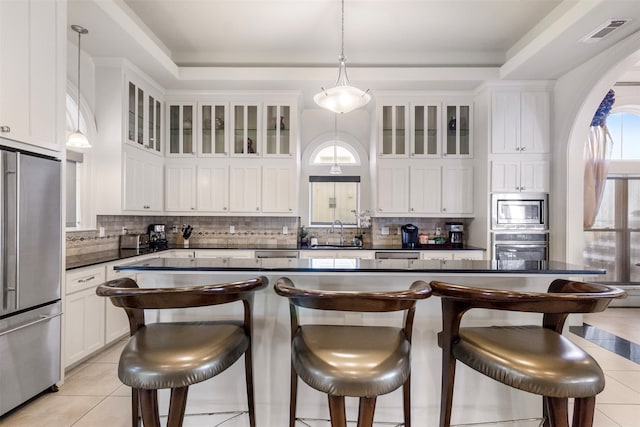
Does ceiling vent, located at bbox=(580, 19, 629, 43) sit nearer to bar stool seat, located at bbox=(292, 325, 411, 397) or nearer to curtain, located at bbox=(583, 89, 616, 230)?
curtain, located at bbox=(583, 89, 616, 230)

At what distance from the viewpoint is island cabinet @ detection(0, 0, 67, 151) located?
7.00 ft

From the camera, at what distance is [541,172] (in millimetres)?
4227

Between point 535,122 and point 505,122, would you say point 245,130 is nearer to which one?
point 505,122

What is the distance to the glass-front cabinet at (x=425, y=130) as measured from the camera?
4.64 m

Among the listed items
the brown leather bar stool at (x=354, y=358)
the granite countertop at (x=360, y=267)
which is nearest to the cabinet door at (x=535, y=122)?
the granite countertop at (x=360, y=267)

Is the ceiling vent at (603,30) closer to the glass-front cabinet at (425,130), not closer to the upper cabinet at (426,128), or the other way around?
the upper cabinet at (426,128)

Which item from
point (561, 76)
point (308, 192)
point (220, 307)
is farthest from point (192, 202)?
point (561, 76)

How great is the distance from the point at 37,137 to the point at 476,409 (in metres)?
3.28

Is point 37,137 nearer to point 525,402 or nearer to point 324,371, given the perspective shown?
point 324,371

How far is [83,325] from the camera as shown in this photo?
2.90m

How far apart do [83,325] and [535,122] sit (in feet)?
17.2

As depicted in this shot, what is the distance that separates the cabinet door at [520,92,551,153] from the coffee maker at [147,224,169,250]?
4.71 metres

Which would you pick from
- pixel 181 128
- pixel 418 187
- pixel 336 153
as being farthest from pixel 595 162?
pixel 181 128

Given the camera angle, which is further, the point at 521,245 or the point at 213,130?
the point at 213,130
